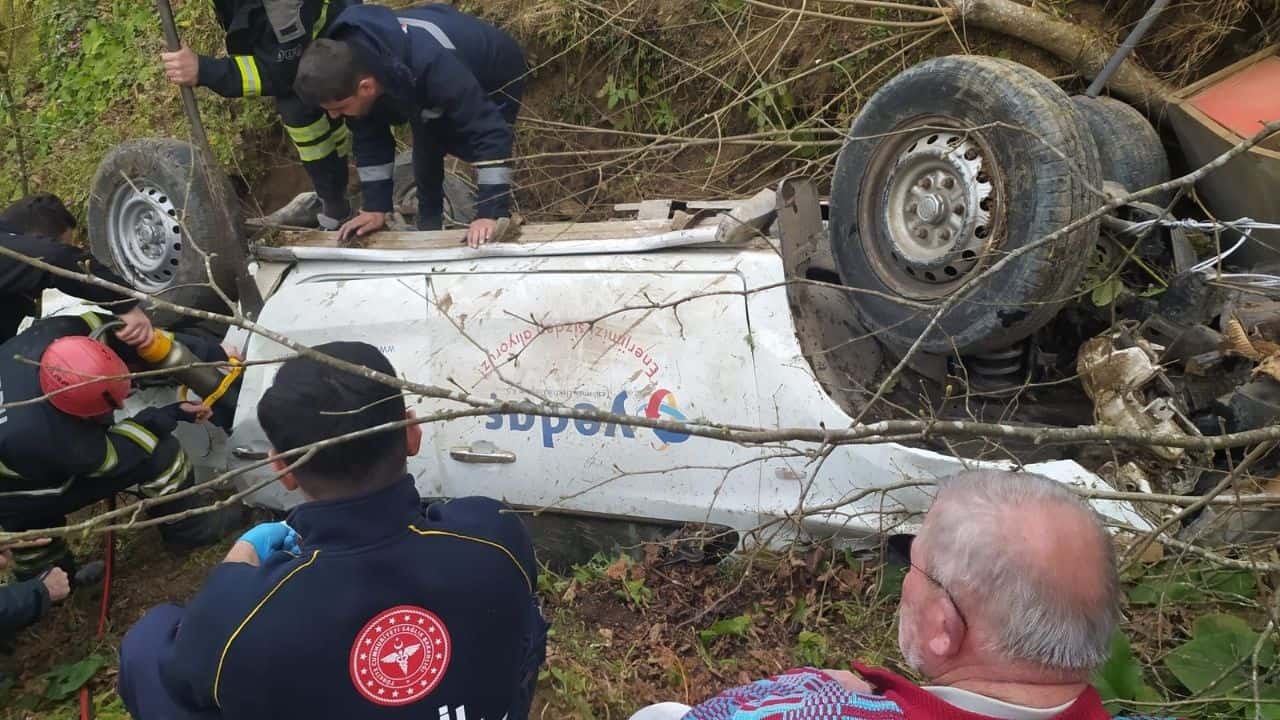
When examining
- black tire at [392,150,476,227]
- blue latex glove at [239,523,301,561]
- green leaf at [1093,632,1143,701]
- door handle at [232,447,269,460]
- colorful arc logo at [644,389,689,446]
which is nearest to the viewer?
blue latex glove at [239,523,301,561]

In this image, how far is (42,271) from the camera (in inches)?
124

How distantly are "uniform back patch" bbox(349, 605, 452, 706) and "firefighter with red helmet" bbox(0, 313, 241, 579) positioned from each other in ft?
6.37

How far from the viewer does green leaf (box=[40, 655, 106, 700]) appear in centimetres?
306

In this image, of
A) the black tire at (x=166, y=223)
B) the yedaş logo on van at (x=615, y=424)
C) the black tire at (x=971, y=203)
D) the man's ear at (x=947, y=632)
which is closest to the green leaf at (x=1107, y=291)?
the black tire at (x=971, y=203)

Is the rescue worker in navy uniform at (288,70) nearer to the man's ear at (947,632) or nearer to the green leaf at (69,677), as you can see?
the green leaf at (69,677)

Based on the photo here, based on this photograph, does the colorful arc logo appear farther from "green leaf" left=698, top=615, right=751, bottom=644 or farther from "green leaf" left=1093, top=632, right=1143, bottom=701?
"green leaf" left=1093, top=632, right=1143, bottom=701

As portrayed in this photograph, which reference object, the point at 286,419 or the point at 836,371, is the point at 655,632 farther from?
the point at 286,419

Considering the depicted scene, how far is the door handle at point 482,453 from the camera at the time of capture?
2885 millimetres

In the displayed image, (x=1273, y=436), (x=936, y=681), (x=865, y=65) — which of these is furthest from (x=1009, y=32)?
(x=936, y=681)

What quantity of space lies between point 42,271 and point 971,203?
10.5 ft

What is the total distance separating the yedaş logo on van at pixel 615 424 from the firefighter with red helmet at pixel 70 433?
1253 millimetres

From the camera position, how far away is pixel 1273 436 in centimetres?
170

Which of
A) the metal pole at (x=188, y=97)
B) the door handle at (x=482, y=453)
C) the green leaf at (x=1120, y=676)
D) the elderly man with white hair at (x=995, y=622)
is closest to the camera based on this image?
the elderly man with white hair at (x=995, y=622)

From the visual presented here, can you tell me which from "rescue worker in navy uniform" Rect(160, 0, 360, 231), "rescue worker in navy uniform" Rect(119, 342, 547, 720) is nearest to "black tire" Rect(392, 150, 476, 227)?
"rescue worker in navy uniform" Rect(160, 0, 360, 231)
